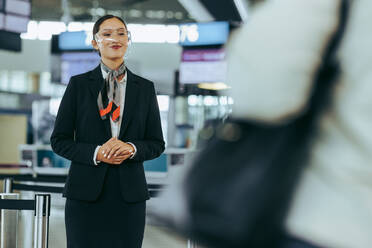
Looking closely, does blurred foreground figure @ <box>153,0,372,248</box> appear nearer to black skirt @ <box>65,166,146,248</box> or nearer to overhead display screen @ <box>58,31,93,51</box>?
black skirt @ <box>65,166,146,248</box>

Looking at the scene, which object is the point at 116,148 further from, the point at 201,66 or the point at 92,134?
the point at 201,66

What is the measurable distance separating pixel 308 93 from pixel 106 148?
1488mm

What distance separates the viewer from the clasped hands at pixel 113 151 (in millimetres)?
2207

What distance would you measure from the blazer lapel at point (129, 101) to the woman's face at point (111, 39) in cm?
11

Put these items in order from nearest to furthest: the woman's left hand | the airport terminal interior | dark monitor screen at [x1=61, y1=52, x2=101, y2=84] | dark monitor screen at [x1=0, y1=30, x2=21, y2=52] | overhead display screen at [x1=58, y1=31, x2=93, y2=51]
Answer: the woman's left hand
the airport terminal interior
dark monitor screen at [x1=0, y1=30, x2=21, y2=52]
dark monitor screen at [x1=61, y1=52, x2=101, y2=84]
overhead display screen at [x1=58, y1=31, x2=93, y2=51]

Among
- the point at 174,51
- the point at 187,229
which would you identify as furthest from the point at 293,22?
the point at 174,51

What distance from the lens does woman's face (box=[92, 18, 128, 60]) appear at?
2359mm

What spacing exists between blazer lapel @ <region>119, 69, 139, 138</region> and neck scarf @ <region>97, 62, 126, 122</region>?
30 mm

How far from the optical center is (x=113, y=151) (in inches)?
86.9

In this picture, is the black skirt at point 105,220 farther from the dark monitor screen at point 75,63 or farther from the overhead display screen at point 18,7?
the dark monitor screen at point 75,63

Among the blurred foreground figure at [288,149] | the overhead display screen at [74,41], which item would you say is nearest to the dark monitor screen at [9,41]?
the overhead display screen at [74,41]

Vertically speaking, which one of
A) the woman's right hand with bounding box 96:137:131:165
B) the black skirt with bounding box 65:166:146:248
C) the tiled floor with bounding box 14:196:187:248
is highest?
the woman's right hand with bounding box 96:137:131:165

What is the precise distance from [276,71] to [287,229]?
222mm

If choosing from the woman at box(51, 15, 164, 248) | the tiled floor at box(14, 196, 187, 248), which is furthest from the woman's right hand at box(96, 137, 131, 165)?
the tiled floor at box(14, 196, 187, 248)
